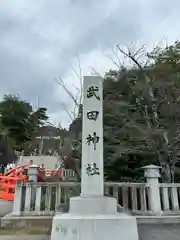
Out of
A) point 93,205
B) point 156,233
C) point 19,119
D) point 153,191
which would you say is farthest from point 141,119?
point 19,119

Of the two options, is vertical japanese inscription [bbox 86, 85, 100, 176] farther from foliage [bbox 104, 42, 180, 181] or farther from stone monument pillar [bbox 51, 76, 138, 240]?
foliage [bbox 104, 42, 180, 181]

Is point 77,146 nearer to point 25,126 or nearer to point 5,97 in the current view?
point 25,126

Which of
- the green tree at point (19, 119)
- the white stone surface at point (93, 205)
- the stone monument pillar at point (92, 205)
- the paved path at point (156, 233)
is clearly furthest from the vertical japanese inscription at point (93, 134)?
the green tree at point (19, 119)

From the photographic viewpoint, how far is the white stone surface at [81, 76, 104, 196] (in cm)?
423

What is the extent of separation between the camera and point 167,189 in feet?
20.6

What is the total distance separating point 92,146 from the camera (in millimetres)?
4414

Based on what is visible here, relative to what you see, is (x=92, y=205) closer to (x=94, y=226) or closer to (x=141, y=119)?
(x=94, y=226)

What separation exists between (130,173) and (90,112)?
4597 millimetres

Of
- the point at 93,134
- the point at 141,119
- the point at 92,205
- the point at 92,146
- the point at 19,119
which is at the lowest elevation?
the point at 92,205

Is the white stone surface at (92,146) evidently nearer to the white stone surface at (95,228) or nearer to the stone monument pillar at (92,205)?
the stone monument pillar at (92,205)

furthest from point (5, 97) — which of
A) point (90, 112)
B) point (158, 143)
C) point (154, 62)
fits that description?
point (90, 112)

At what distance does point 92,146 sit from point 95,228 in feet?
4.47

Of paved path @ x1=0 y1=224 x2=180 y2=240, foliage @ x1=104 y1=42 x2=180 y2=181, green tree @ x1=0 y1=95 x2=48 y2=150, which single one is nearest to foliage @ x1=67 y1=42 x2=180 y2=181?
foliage @ x1=104 y1=42 x2=180 y2=181

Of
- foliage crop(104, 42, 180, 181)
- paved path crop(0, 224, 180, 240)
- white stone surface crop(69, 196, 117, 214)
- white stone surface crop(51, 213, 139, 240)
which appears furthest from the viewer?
foliage crop(104, 42, 180, 181)
